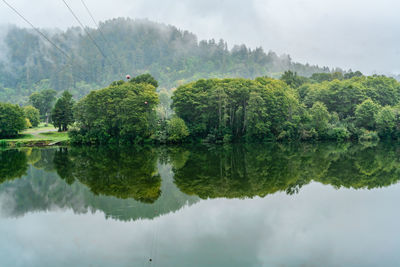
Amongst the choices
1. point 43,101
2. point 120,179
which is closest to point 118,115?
point 120,179

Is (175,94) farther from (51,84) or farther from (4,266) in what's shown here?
(51,84)

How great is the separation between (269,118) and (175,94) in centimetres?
1797

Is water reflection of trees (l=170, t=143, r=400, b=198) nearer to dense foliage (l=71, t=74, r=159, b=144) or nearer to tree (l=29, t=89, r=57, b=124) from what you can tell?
dense foliage (l=71, t=74, r=159, b=144)

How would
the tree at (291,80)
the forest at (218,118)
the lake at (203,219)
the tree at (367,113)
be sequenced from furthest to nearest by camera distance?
the tree at (291,80) → the tree at (367,113) → the forest at (218,118) → the lake at (203,219)

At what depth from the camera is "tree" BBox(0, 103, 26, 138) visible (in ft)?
186

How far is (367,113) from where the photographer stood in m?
51.8

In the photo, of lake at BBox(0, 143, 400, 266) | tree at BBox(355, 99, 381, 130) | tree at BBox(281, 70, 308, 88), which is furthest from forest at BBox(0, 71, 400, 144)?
lake at BBox(0, 143, 400, 266)

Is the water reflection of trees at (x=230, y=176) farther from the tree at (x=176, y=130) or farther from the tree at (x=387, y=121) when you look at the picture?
the tree at (x=387, y=121)

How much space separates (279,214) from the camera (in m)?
11.8

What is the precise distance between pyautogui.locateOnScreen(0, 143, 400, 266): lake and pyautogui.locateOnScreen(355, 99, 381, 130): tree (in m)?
36.2

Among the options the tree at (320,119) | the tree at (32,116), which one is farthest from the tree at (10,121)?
the tree at (320,119)

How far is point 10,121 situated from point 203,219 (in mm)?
59512

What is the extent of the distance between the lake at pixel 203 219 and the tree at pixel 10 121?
44519 millimetres

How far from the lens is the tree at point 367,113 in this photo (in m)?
52.0
